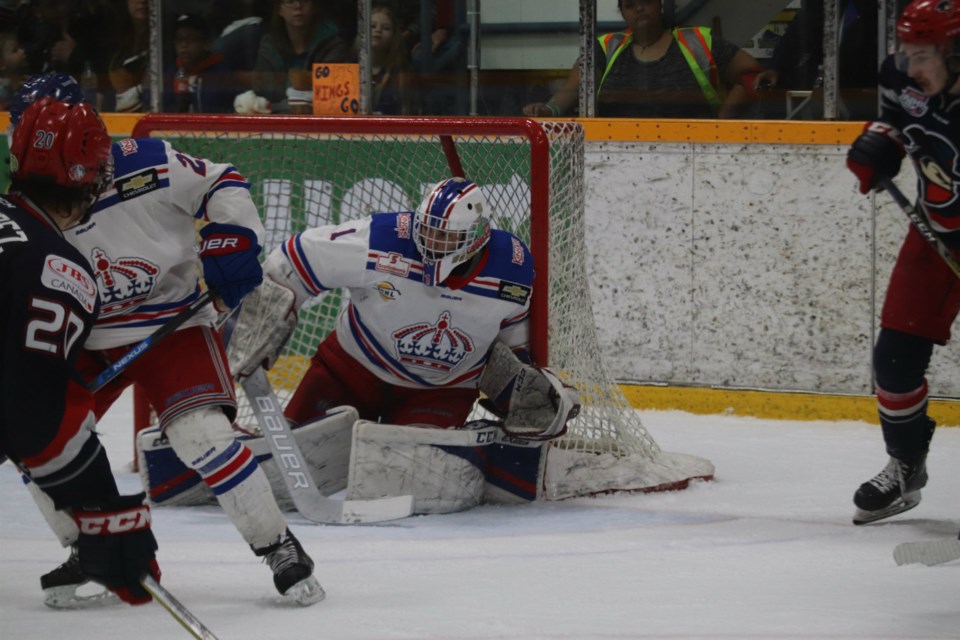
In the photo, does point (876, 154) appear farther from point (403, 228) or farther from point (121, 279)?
point (121, 279)

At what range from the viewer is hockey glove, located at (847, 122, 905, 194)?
315cm

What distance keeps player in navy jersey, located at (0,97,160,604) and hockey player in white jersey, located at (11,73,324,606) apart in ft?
1.13

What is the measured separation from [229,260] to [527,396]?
39.8 inches

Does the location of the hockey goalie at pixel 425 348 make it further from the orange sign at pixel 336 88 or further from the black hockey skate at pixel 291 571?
the orange sign at pixel 336 88

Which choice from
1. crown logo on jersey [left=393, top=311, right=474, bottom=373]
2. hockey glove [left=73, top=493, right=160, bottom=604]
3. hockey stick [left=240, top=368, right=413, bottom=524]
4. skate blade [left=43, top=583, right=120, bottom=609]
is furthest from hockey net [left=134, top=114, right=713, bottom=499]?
hockey glove [left=73, top=493, right=160, bottom=604]

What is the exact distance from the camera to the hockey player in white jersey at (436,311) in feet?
11.1

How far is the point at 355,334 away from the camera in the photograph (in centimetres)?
362

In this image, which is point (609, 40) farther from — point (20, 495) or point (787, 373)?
point (20, 495)

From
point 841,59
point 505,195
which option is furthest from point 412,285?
point 841,59

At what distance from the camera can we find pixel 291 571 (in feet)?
8.52

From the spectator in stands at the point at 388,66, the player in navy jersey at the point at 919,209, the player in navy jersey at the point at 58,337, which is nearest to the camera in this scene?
the player in navy jersey at the point at 58,337

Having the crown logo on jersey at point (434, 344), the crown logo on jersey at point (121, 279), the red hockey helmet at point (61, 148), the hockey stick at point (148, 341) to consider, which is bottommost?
the crown logo on jersey at point (434, 344)

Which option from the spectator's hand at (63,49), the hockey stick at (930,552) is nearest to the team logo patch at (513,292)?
the hockey stick at (930,552)

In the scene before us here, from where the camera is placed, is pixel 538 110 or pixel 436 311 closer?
pixel 436 311
